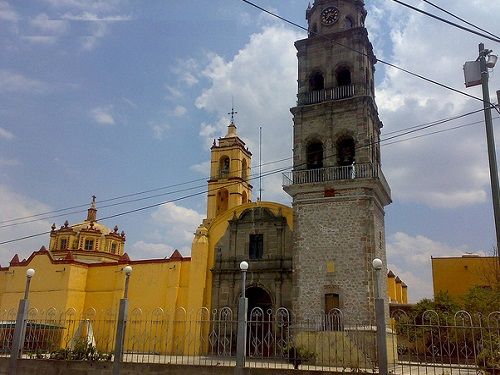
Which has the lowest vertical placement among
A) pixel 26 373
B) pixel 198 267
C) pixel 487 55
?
pixel 26 373

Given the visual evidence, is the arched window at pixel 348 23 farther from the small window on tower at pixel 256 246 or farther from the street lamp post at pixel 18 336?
the street lamp post at pixel 18 336

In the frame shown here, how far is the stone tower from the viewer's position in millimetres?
20297

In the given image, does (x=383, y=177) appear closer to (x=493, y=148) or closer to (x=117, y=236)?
(x=493, y=148)

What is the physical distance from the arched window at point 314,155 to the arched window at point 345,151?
0.85 metres

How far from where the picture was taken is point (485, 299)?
72.2 ft

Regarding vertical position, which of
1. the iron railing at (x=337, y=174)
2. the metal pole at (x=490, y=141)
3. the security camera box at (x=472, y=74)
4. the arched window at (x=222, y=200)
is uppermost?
the arched window at (x=222, y=200)

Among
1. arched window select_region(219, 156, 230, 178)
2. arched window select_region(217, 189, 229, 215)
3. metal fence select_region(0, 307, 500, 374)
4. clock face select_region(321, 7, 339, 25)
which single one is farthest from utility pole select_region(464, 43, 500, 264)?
arched window select_region(219, 156, 230, 178)

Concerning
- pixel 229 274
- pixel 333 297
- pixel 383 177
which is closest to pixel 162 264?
pixel 229 274

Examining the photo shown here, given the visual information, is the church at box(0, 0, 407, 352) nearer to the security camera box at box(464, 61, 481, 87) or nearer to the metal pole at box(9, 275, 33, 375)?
the metal pole at box(9, 275, 33, 375)

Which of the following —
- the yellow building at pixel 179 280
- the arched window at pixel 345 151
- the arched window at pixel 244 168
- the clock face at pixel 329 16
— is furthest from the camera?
the arched window at pixel 244 168

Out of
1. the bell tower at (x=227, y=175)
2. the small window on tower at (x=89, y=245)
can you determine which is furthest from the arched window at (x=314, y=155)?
the small window on tower at (x=89, y=245)

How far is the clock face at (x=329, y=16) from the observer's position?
2394 centimetres

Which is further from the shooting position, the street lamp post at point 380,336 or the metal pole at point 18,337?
the metal pole at point 18,337

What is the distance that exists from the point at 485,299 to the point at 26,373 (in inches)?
737
